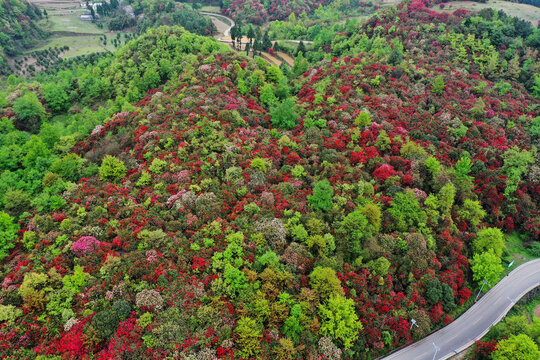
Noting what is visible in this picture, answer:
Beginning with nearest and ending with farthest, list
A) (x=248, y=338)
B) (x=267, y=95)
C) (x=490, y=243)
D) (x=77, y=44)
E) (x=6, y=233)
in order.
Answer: (x=248, y=338) < (x=6, y=233) < (x=490, y=243) < (x=267, y=95) < (x=77, y=44)

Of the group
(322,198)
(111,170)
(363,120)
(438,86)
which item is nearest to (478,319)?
(322,198)

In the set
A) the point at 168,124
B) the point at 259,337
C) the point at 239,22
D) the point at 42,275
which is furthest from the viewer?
the point at 239,22

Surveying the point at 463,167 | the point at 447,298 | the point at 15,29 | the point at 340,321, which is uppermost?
the point at 15,29

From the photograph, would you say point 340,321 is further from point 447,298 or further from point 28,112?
point 28,112

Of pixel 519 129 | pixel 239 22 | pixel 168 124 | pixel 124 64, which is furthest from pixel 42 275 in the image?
pixel 239 22

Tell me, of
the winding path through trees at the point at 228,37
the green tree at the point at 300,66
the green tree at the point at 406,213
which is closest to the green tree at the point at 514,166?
the green tree at the point at 406,213

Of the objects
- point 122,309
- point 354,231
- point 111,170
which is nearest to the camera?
point 122,309

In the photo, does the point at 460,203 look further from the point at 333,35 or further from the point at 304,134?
the point at 333,35
